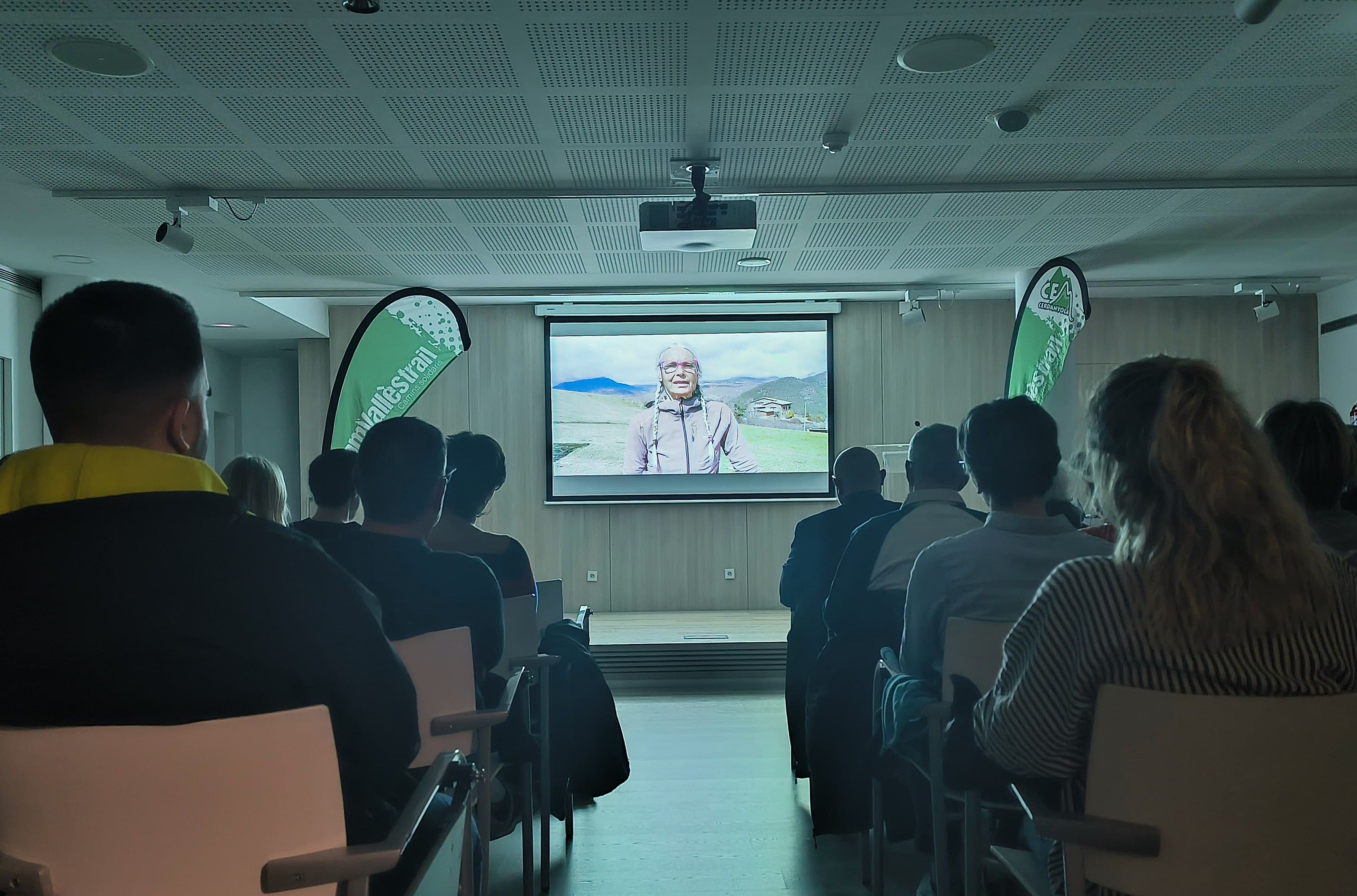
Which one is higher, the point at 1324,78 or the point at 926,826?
the point at 1324,78

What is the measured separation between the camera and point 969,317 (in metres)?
8.45

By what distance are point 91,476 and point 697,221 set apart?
381 centimetres

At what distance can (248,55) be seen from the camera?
3246 mm

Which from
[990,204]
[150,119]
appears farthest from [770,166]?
[150,119]

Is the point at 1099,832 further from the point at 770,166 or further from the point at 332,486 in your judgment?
the point at 770,166

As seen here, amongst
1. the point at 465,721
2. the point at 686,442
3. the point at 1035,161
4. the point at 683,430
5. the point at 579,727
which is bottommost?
the point at 579,727

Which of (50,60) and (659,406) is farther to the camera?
(659,406)

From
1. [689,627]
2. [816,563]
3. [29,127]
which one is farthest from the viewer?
[689,627]

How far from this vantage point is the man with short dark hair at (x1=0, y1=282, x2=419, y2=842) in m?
1.12

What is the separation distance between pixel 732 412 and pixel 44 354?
7220 millimetres

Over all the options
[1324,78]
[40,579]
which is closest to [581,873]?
[40,579]

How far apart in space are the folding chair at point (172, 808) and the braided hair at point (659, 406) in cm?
712

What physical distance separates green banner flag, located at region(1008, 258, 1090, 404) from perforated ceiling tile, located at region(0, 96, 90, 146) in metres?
4.59

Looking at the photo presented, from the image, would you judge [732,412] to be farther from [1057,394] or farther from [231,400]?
[231,400]
